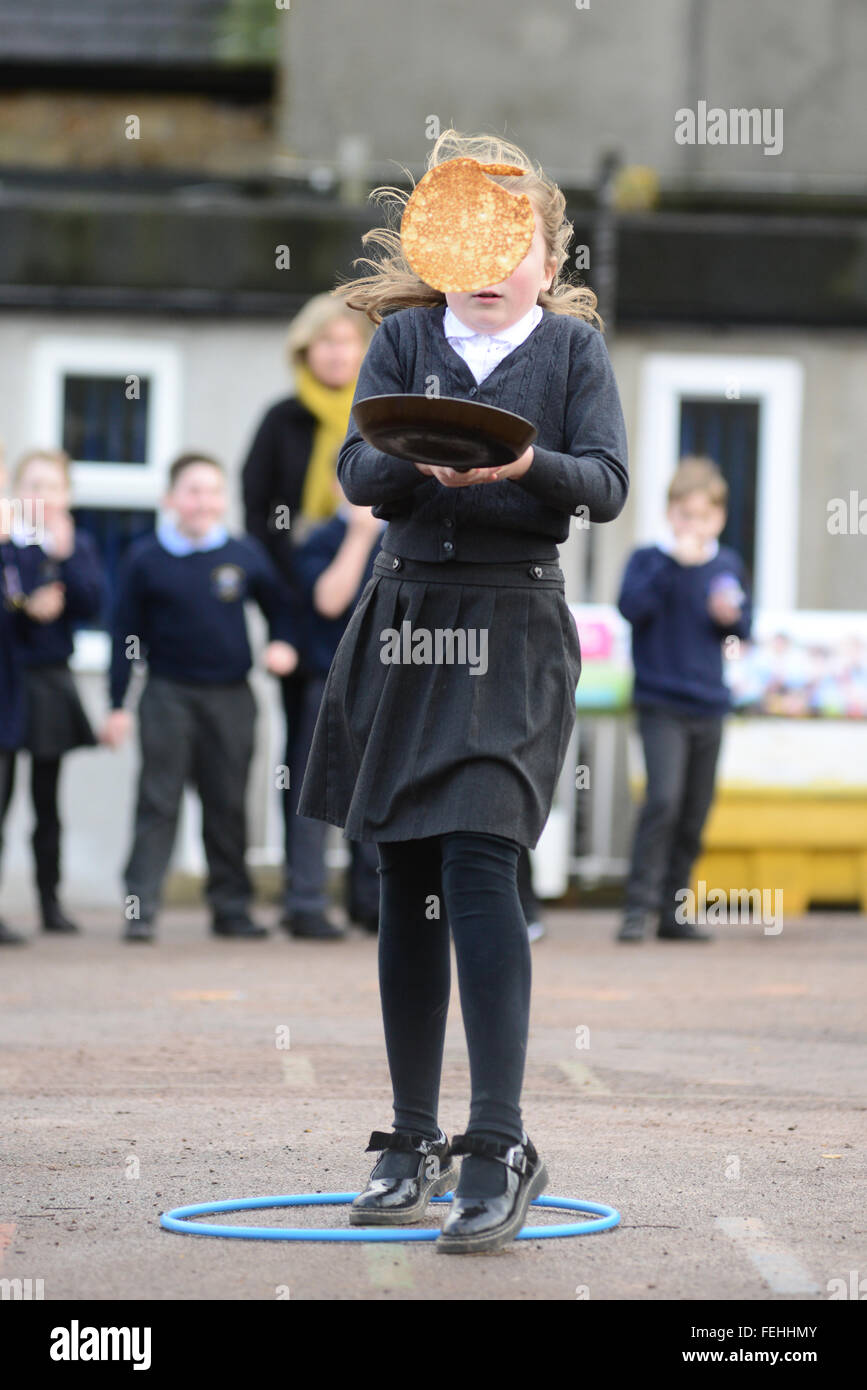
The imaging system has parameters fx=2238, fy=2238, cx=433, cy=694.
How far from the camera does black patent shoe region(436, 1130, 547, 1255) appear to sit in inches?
143

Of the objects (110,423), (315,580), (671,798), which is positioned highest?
(110,423)

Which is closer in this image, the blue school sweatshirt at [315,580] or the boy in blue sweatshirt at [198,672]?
the blue school sweatshirt at [315,580]

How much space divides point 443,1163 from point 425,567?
108cm

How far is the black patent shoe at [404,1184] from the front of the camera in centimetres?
385

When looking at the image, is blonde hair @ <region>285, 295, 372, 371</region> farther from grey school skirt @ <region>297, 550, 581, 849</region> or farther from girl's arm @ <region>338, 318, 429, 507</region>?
grey school skirt @ <region>297, 550, 581, 849</region>

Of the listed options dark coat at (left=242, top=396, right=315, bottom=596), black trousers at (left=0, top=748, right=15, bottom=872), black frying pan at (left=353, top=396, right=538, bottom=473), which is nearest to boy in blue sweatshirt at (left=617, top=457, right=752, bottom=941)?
dark coat at (left=242, top=396, right=315, bottom=596)

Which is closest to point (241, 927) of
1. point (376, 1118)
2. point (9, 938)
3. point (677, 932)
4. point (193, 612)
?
point (9, 938)

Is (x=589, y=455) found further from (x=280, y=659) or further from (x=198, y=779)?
(x=198, y=779)

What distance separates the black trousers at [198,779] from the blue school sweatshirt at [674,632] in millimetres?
1664

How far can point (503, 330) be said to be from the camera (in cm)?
401

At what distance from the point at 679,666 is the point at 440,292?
5.46 metres

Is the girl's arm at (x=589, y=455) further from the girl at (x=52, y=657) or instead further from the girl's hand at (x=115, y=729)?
the girl at (x=52, y=657)

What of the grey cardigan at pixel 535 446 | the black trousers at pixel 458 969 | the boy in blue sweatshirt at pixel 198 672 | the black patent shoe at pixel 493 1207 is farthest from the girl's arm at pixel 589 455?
the boy in blue sweatshirt at pixel 198 672
